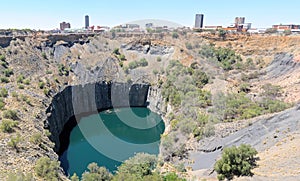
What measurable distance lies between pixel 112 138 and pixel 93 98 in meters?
14.1

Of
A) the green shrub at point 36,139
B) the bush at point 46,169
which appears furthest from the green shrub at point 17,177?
the green shrub at point 36,139

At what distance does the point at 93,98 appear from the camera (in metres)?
51.0

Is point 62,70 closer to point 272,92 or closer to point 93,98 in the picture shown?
point 93,98

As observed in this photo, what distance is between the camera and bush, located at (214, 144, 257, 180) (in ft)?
62.3

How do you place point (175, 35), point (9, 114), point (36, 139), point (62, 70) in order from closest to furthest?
point (36, 139) < point (9, 114) < point (62, 70) < point (175, 35)

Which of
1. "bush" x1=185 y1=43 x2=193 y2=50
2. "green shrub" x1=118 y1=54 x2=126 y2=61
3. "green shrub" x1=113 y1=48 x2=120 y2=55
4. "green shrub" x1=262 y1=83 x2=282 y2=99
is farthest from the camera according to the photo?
"bush" x1=185 y1=43 x2=193 y2=50

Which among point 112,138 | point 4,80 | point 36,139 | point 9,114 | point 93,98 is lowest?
point 112,138

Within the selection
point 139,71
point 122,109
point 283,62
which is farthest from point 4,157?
point 283,62

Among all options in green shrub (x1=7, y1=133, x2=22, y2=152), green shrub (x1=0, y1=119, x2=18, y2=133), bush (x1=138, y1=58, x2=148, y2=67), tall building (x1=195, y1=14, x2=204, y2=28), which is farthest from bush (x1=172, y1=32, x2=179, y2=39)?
green shrub (x1=7, y1=133, x2=22, y2=152)

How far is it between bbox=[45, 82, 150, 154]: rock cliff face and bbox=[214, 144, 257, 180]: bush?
93.4 feet

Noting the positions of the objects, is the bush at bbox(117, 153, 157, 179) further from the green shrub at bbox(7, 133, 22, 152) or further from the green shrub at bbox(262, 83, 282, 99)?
the green shrub at bbox(262, 83, 282, 99)

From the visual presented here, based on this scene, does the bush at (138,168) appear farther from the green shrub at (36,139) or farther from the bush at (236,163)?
the green shrub at (36,139)

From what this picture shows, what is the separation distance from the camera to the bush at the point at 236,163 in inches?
747

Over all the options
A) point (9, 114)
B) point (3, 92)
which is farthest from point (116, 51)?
point (9, 114)
